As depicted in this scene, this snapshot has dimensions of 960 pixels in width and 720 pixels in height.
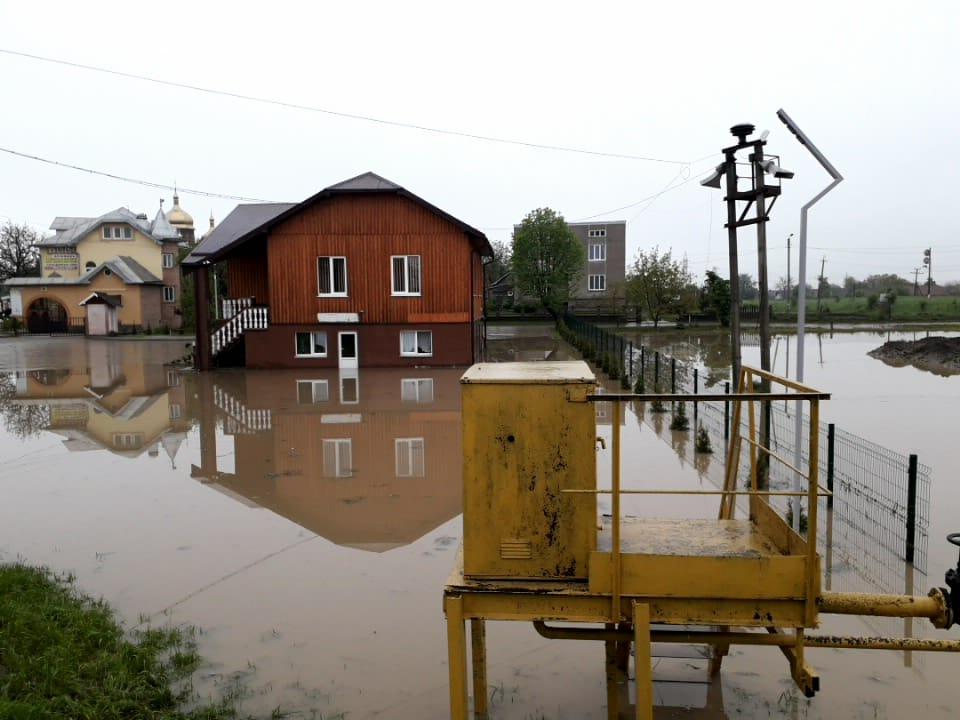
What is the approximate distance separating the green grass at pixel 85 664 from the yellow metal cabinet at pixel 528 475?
2514 mm

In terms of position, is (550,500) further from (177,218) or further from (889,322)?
(177,218)

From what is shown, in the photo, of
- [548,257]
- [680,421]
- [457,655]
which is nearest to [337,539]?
[457,655]

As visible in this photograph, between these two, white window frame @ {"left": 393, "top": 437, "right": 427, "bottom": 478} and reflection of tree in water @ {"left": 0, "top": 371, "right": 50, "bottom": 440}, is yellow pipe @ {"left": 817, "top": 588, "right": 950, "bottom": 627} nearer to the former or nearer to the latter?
white window frame @ {"left": 393, "top": 437, "right": 427, "bottom": 478}

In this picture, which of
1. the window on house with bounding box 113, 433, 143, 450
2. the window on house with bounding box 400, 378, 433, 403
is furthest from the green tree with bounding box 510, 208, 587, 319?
the window on house with bounding box 113, 433, 143, 450

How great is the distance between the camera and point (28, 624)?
6465mm

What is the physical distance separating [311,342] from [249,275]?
447 cm

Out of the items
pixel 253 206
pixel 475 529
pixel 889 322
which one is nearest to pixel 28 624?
pixel 475 529

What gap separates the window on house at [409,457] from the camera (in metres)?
12.6

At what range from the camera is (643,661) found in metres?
4.31

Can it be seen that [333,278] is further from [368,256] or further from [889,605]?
[889,605]

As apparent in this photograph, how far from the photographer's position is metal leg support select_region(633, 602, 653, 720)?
4.29 meters

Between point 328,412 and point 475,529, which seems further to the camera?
point 328,412

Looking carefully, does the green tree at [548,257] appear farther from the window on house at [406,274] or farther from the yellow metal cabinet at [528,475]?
the yellow metal cabinet at [528,475]

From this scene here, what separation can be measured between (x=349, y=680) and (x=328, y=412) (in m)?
12.9
